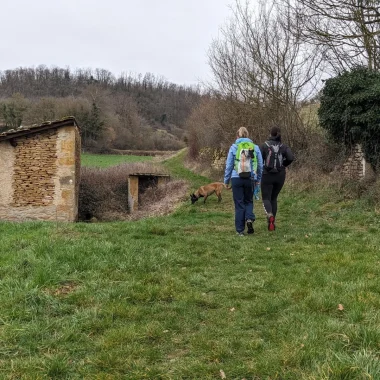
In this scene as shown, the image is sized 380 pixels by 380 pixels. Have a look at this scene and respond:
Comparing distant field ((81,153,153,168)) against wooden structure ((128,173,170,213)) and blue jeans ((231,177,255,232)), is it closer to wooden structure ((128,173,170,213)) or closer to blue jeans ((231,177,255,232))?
wooden structure ((128,173,170,213))

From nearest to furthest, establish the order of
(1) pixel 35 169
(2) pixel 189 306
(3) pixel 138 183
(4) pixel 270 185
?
(2) pixel 189 306, (4) pixel 270 185, (1) pixel 35 169, (3) pixel 138 183

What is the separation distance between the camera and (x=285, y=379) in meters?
2.55

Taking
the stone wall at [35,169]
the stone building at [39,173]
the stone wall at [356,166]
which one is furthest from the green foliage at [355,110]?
the stone wall at [35,169]

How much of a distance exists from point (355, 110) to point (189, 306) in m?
10.1

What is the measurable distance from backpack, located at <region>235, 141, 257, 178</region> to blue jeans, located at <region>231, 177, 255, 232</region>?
0.17 metres

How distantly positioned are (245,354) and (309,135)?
1433cm

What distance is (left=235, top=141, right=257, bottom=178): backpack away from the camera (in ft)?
24.2

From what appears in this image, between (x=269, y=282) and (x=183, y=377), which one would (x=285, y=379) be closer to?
(x=183, y=377)

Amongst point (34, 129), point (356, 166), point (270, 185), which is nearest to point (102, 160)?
point (34, 129)

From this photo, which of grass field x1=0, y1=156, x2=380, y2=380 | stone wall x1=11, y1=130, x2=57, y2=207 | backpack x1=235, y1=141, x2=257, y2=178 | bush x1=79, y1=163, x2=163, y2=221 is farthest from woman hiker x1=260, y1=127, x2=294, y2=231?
bush x1=79, y1=163, x2=163, y2=221

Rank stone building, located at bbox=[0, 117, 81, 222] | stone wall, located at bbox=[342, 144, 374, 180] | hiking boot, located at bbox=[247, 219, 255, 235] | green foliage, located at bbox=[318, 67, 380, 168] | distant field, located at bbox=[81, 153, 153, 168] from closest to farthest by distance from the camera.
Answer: hiking boot, located at bbox=[247, 219, 255, 235]
green foliage, located at bbox=[318, 67, 380, 168]
stone wall, located at bbox=[342, 144, 374, 180]
stone building, located at bbox=[0, 117, 81, 222]
distant field, located at bbox=[81, 153, 153, 168]

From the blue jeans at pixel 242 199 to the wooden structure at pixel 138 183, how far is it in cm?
1330

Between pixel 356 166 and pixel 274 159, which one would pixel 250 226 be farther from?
pixel 356 166

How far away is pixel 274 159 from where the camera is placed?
7727 millimetres
